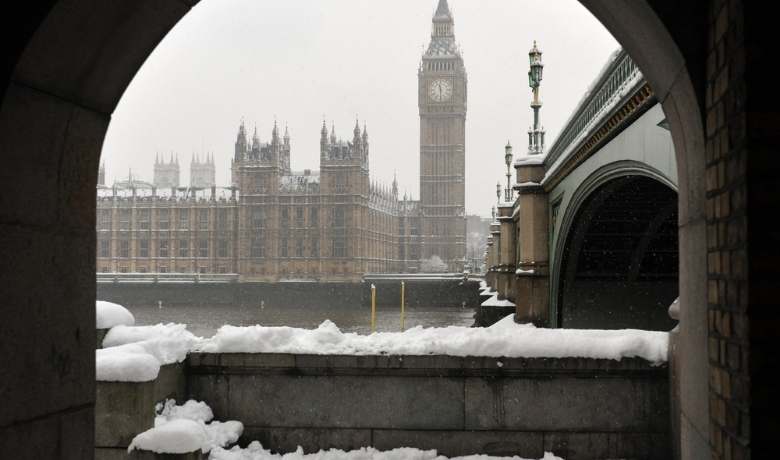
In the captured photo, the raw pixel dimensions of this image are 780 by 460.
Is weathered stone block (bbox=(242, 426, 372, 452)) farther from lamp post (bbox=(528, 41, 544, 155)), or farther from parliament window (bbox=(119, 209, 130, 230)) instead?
parliament window (bbox=(119, 209, 130, 230))

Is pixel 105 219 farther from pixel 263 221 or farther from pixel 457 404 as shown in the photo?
pixel 457 404

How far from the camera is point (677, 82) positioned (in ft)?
11.1

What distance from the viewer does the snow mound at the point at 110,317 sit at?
23.9 ft

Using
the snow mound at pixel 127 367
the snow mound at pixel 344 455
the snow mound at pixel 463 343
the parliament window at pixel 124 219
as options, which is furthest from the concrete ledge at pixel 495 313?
the parliament window at pixel 124 219

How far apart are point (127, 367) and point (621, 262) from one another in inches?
630

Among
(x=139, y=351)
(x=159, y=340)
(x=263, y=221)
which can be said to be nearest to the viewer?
(x=139, y=351)

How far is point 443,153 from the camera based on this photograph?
11238 cm

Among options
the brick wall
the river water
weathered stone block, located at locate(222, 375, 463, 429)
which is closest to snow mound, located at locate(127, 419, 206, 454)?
weathered stone block, located at locate(222, 375, 463, 429)

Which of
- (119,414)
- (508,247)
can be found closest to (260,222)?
(508,247)

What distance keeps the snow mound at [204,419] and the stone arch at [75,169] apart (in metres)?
2.81

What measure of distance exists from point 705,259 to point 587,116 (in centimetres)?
950

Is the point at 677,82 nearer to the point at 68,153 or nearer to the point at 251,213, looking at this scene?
the point at 68,153

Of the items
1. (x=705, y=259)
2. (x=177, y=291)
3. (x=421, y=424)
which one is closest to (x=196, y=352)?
(x=421, y=424)

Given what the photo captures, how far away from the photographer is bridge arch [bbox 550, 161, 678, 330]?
14.3 metres
